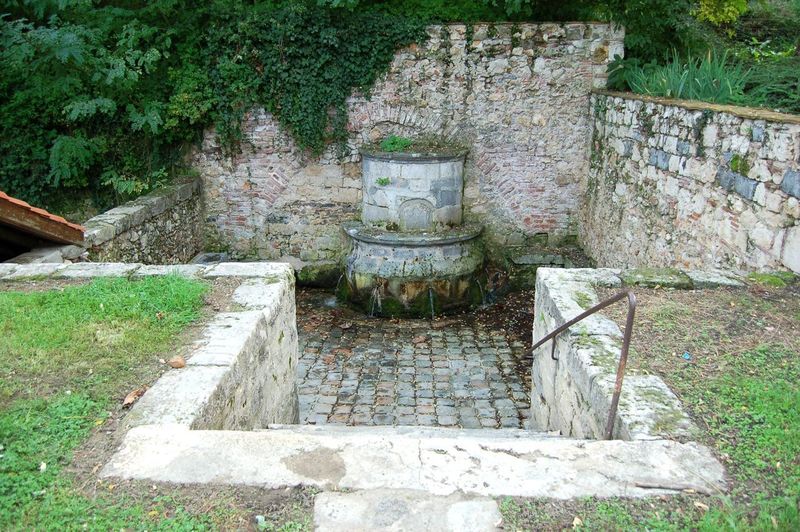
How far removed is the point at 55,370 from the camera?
3.15 metres

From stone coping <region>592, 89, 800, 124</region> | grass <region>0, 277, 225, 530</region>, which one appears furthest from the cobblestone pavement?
stone coping <region>592, 89, 800, 124</region>

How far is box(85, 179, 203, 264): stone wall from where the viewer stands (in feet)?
21.4

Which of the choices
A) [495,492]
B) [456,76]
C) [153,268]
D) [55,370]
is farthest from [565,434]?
[456,76]

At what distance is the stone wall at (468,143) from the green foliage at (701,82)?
153cm

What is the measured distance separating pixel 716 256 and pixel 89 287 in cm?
507

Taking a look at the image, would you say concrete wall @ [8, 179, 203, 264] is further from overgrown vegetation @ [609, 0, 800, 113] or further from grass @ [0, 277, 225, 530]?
overgrown vegetation @ [609, 0, 800, 113]

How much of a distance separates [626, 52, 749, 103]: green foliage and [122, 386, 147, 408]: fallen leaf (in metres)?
5.61

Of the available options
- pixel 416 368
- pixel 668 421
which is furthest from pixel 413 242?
pixel 668 421

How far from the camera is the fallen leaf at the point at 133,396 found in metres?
2.90

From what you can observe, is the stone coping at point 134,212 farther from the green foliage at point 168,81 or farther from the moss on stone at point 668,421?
the moss on stone at point 668,421

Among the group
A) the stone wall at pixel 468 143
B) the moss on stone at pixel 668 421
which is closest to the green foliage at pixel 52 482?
the moss on stone at pixel 668 421

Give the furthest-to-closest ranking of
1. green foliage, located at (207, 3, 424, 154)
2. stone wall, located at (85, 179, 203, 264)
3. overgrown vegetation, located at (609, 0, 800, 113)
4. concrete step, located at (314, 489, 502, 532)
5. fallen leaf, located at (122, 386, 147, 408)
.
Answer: green foliage, located at (207, 3, 424, 154) < stone wall, located at (85, 179, 203, 264) < overgrown vegetation, located at (609, 0, 800, 113) < fallen leaf, located at (122, 386, 147, 408) < concrete step, located at (314, 489, 502, 532)

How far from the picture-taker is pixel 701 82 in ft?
20.3

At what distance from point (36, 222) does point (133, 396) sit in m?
3.12
